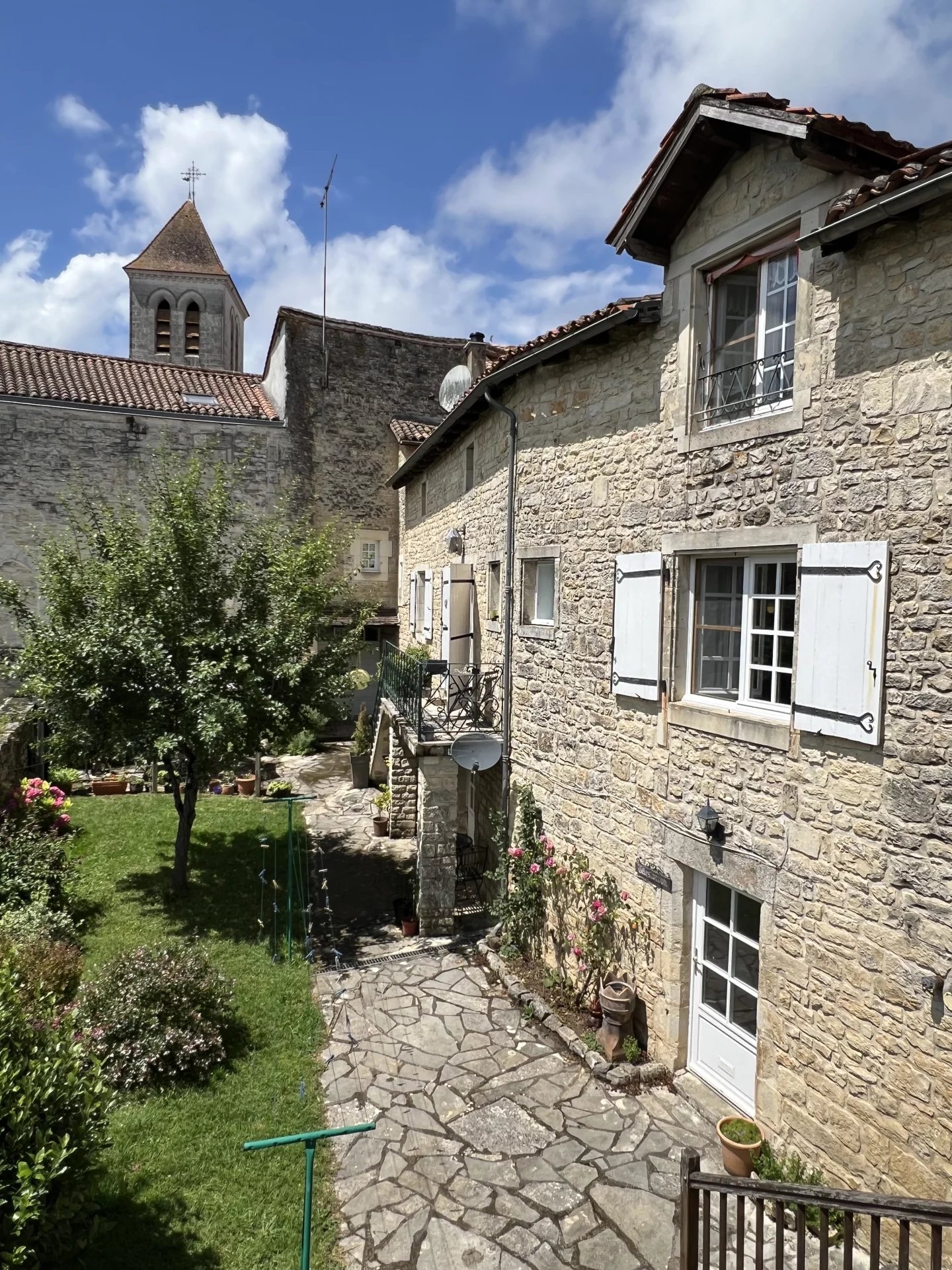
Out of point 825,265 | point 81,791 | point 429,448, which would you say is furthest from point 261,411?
point 825,265

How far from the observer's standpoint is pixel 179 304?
2858 cm

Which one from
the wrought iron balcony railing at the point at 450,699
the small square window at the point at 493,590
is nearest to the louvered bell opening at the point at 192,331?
the wrought iron balcony railing at the point at 450,699

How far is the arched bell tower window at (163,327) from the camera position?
94.1 ft

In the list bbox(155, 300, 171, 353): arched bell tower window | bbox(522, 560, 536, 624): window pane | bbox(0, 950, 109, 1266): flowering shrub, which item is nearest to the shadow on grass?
bbox(0, 950, 109, 1266): flowering shrub

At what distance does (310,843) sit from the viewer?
1298 centimetres

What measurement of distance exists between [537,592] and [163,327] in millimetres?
26468

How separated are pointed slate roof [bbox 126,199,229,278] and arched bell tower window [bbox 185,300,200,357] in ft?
4.57

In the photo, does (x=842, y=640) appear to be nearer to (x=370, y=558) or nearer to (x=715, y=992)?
(x=715, y=992)

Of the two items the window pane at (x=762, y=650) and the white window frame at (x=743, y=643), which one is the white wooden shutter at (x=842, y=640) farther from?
the window pane at (x=762, y=650)

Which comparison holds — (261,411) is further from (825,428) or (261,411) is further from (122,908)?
(825,428)

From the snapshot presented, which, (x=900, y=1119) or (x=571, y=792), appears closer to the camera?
(x=900, y=1119)

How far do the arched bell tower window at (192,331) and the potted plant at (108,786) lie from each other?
19674 mm

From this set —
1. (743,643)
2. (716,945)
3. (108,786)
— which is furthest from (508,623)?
(108,786)

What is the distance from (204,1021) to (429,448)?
34.1 feet
